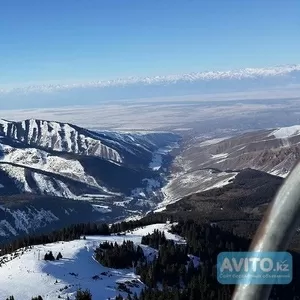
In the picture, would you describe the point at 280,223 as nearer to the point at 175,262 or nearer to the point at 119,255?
the point at 119,255

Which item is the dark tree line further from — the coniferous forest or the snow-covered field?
the snow-covered field

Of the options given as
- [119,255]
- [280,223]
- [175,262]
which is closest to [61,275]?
[119,255]

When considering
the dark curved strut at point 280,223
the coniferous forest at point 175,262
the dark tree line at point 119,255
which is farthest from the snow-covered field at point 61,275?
the dark curved strut at point 280,223

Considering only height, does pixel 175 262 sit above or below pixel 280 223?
below

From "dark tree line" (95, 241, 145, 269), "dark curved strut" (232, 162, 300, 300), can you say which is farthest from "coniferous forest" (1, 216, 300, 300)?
"dark curved strut" (232, 162, 300, 300)

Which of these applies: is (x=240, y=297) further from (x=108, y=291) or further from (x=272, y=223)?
(x=108, y=291)

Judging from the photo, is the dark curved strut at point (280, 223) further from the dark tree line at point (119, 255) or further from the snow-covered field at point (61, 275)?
the dark tree line at point (119, 255)

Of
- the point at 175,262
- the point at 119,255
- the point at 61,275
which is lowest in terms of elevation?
the point at 175,262
